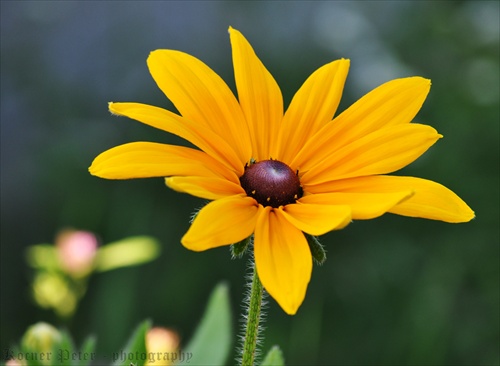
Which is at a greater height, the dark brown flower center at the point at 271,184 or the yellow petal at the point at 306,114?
the yellow petal at the point at 306,114

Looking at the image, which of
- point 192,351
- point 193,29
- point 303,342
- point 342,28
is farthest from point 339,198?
point 193,29

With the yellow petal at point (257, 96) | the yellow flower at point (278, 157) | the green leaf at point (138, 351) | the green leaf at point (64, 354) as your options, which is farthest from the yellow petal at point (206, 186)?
the green leaf at point (64, 354)

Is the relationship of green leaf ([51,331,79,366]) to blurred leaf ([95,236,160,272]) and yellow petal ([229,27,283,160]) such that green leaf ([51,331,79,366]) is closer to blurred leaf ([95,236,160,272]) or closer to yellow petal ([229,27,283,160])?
yellow petal ([229,27,283,160])

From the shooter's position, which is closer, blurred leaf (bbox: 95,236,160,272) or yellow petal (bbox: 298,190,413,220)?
yellow petal (bbox: 298,190,413,220)

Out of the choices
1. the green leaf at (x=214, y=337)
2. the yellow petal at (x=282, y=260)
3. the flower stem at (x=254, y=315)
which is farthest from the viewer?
the green leaf at (x=214, y=337)

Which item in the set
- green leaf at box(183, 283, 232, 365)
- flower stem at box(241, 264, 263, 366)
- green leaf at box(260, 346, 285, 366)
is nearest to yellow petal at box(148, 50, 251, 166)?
flower stem at box(241, 264, 263, 366)

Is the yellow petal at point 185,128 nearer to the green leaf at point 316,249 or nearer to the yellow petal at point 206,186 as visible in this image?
the yellow petal at point 206,186
